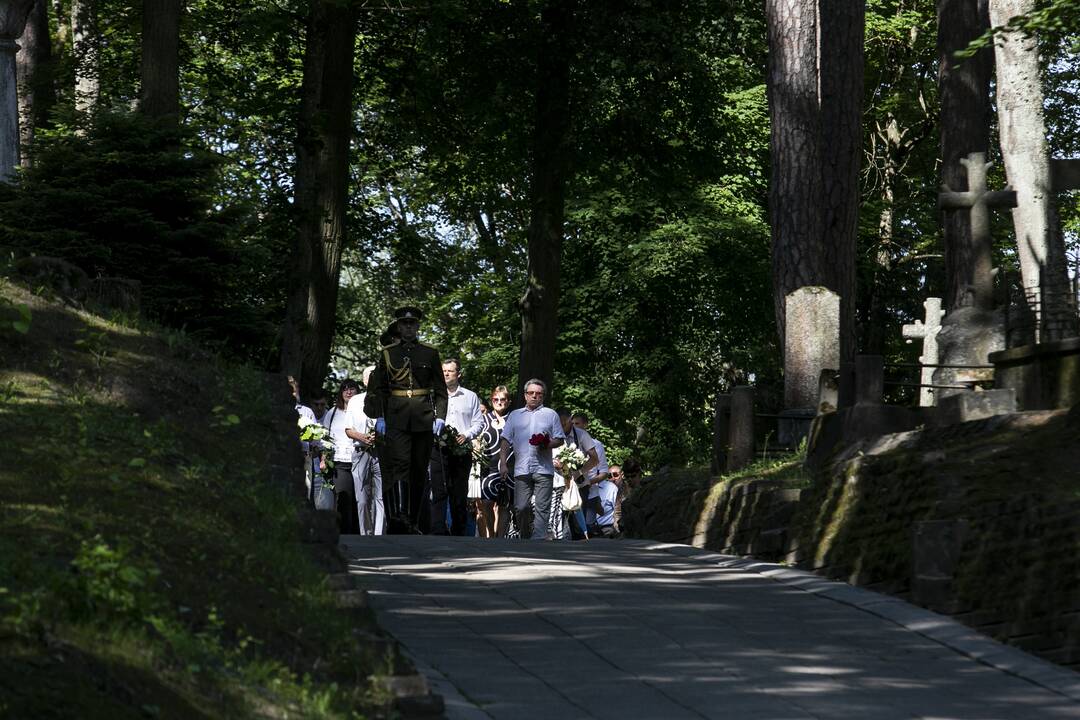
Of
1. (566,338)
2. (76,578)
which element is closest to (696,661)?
(76,578)

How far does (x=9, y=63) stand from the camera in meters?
16.2

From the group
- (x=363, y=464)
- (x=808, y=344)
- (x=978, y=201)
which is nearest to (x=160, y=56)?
(x=363, y=464)

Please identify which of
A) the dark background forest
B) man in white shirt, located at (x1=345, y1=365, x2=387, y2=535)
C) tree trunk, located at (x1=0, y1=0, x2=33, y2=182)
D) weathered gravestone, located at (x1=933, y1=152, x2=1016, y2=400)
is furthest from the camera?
man in white shirt, located at (x1=345, y1=365, x2=387, y2=535)

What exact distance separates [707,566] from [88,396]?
5510mm

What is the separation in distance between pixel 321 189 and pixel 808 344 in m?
9.15

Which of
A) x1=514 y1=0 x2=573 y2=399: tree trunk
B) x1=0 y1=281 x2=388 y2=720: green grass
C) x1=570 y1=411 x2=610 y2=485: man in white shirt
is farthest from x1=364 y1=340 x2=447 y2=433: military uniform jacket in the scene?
x1=514 y1=0 x2=573 y2=399: tree trunk

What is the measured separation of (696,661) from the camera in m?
9.30

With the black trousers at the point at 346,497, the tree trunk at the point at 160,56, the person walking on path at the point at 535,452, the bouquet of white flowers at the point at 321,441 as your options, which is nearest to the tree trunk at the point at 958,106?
the person walking on path at the point at 535,452

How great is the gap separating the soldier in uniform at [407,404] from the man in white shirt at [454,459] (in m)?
1.25

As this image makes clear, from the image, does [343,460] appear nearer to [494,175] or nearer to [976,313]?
[976,313]

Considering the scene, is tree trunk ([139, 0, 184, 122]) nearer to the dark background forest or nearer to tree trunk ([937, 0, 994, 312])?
the dark background forest

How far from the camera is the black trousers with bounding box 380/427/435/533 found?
1788cm

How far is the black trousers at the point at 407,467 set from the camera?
17875mm

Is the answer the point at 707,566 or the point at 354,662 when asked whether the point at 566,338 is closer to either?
the point at 707,566
